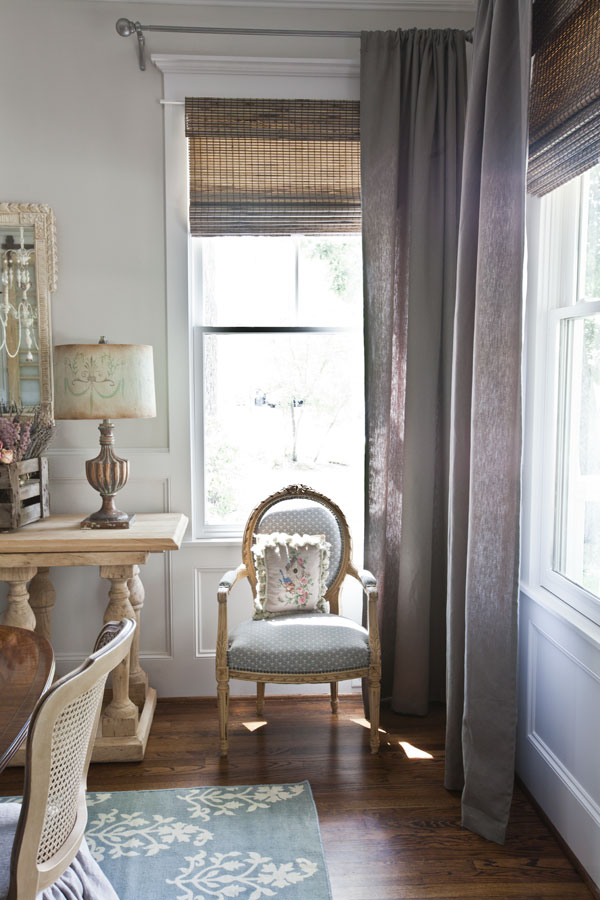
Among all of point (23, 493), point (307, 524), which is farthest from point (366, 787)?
point (23, 493)

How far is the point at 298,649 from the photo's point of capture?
8.68 feet

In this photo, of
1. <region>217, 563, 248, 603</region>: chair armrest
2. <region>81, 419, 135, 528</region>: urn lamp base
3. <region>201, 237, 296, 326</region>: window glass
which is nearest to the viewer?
<region>217, 563, 248, 603</region>: chair armrest

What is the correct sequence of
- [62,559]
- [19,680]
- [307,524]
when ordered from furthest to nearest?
[307,524] < [62,559] < [19,680]

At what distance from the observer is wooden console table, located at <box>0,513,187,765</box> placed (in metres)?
2.63

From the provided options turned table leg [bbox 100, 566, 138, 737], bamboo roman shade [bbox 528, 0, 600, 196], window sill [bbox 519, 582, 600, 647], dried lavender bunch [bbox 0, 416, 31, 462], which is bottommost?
turned table leg [bbox 100, 566, 138, 737]

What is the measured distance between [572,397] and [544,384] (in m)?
0.16

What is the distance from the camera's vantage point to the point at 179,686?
328cm

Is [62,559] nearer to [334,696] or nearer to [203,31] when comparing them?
[334,696]

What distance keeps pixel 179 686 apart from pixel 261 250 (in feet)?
6.45

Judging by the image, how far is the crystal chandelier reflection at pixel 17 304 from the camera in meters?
3.05

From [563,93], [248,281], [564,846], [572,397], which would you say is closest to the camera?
[563,93]

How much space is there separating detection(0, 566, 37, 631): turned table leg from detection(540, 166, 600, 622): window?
1.84 meters

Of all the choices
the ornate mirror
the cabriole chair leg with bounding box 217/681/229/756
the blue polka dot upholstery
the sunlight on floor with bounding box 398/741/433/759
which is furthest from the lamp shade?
the sunlight on floor with bounding box 398/741/433/759

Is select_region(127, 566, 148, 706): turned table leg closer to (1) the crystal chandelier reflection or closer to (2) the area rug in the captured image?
(2) the area rug
